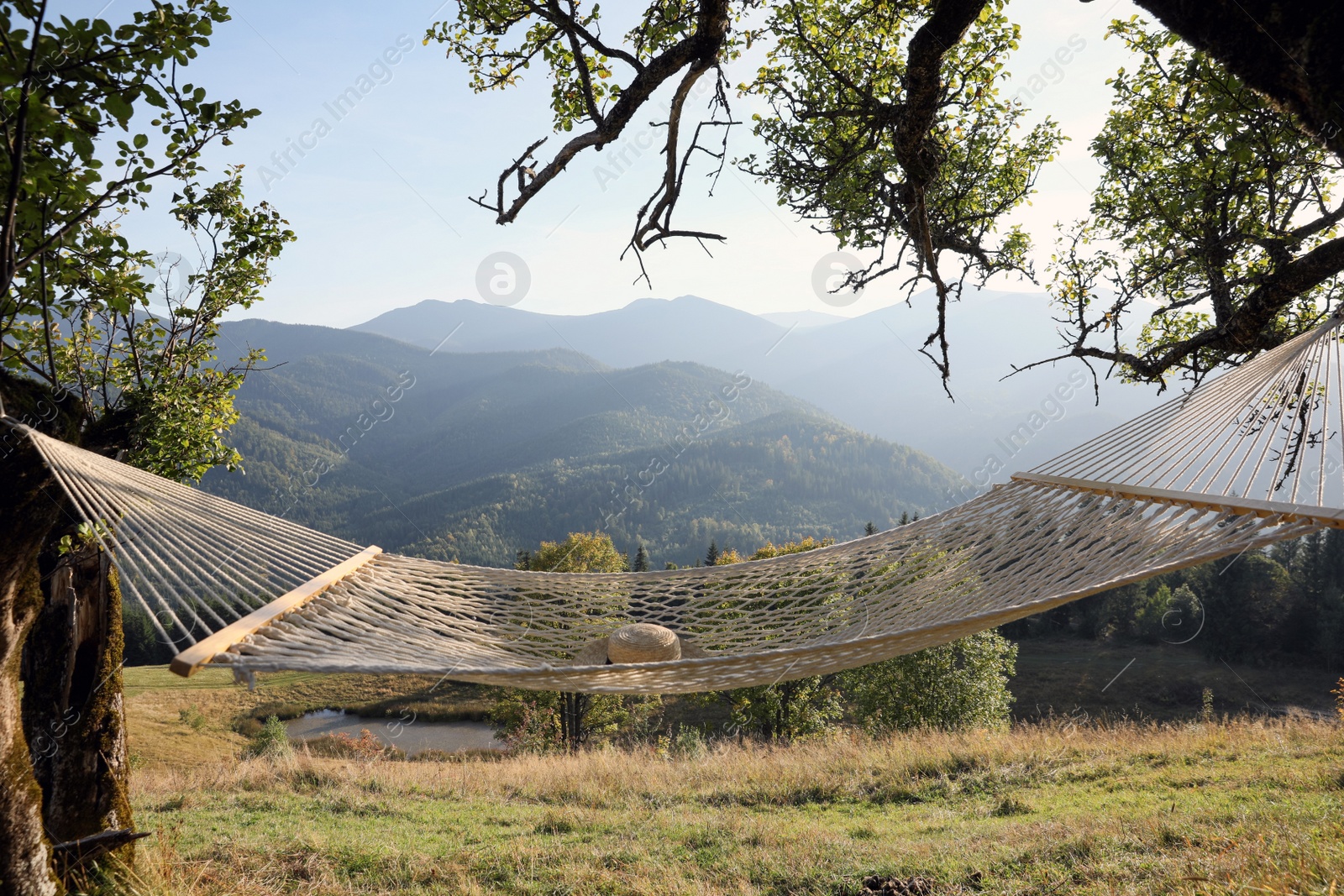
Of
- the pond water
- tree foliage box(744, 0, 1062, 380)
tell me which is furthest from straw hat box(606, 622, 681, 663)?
the pond water

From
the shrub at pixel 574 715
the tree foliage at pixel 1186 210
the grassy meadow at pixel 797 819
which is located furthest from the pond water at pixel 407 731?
the tree foliage at pixel 1186 210

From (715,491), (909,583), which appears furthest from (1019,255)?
(715,491)

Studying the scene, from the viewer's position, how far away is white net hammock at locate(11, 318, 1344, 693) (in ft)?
5.37

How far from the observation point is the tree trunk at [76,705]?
96.2 inches

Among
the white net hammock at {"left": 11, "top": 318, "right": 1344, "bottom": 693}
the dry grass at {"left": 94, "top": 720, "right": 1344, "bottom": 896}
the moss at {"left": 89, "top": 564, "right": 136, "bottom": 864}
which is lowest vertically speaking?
the dry grass at {"left": 94, "top": 720, "right": 1344, "bottom": 896}

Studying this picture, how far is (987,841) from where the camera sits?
281cm

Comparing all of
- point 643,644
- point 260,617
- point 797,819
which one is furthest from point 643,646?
point 260,617

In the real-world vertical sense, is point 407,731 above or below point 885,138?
below

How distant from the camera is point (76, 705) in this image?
8.23 ft

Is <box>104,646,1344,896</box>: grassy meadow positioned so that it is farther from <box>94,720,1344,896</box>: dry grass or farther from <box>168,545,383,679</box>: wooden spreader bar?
<box>168,545,383,679</box>: wooden spreader bar

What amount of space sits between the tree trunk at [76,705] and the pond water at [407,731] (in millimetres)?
13969

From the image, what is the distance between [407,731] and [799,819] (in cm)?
1850

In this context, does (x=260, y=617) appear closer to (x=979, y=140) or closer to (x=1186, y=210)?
(x=1186, y=210)

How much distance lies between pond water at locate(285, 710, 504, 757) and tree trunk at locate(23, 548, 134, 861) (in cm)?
1397
